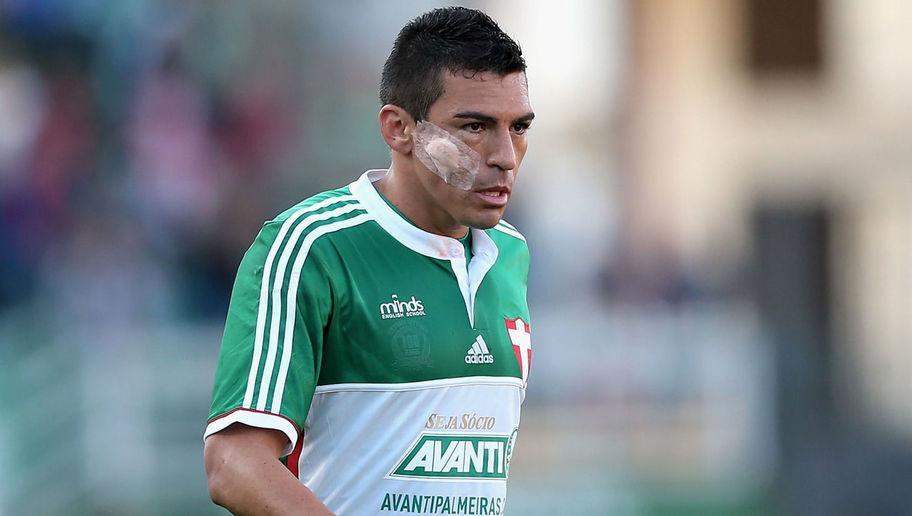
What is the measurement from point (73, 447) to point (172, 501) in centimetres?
74

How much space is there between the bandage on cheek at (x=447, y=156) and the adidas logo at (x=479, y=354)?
40cm

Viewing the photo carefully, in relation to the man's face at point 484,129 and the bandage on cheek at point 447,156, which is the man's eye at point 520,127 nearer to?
the man's face at point 484,129

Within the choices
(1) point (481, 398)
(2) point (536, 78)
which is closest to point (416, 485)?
(1) point (481, 398)

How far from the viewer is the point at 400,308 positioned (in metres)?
4.10

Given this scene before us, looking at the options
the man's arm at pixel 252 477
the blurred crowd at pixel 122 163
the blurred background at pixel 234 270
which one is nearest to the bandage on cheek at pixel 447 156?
the man's arm at pixel 252 477

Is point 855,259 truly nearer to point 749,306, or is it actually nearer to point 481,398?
point 749,306

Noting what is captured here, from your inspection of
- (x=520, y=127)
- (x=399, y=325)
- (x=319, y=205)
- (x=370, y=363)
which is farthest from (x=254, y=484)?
(x=520, y=127)

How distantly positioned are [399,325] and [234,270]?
7146mm

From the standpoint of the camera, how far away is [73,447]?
32.7 feet

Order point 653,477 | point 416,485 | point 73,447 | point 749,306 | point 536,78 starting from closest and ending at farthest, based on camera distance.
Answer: point 416,485
point 73,447
point 653,477
point 749,306
point 536,78

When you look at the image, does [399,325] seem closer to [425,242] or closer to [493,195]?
[425,242]

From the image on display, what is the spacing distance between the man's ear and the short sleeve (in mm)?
453

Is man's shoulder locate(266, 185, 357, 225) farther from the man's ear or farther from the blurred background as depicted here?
the blurred background

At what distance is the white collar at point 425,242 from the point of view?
4.24 metres
